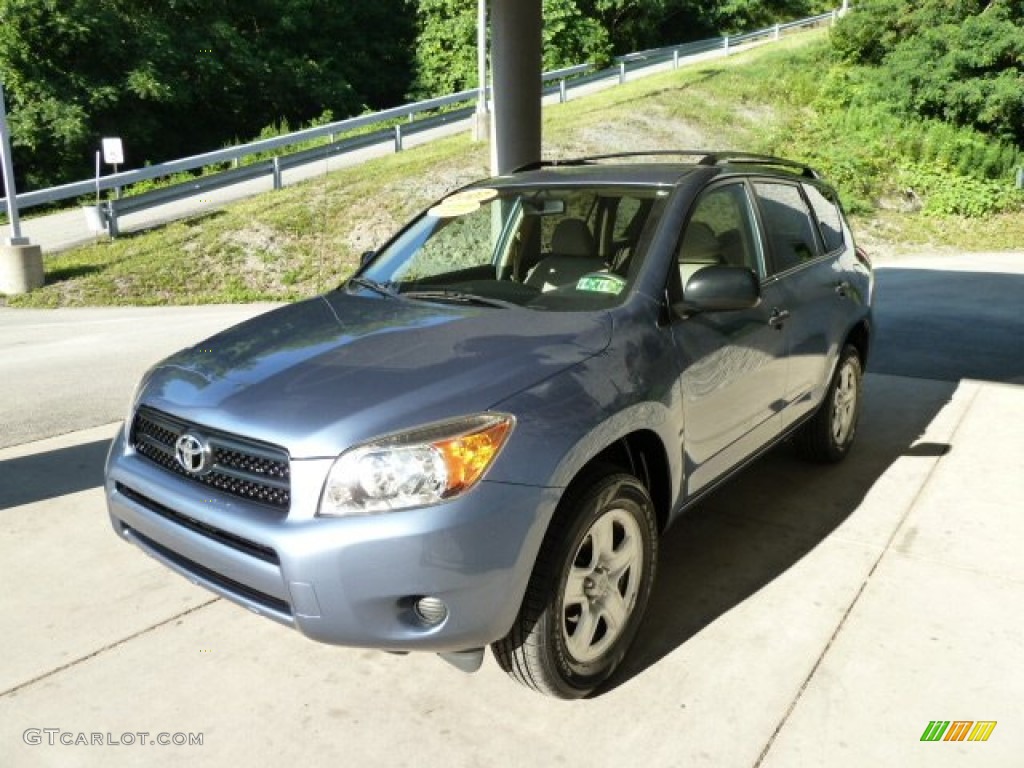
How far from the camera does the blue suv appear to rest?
245cm

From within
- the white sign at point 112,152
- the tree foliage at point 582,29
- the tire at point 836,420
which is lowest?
the tire at point 836,420

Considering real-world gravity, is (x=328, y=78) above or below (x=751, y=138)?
above

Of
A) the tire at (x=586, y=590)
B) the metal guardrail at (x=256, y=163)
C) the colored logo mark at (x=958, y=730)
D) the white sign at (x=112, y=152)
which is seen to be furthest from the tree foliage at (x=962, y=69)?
the tire at (x=586, y=590)

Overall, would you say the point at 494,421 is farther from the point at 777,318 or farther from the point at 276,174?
the point at 276,174

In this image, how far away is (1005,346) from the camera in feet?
26.3

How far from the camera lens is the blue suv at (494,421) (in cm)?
245

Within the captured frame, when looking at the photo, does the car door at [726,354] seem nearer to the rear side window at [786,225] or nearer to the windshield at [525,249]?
the rear side window at [786,225]

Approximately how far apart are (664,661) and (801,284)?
2036 millimetres

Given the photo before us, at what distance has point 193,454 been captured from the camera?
272cm

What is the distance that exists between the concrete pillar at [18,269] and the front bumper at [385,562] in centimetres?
1259

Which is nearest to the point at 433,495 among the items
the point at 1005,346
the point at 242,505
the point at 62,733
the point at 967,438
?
the point at 242,505

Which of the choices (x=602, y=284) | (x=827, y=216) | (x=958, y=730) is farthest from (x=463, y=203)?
(x=958, y=730)

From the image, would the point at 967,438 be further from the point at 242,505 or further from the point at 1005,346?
the point at 242,505

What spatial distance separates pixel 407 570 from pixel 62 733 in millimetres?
1315
